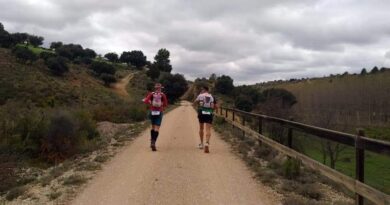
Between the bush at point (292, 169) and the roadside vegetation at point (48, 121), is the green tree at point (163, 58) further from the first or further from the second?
the bush at point (292, 169)

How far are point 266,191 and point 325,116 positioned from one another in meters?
44.5

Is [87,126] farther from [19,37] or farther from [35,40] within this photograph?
[35,40]

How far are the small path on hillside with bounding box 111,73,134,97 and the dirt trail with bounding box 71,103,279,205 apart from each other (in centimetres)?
7433

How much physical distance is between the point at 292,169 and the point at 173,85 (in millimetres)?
62705

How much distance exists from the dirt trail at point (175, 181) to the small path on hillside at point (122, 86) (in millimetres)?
74334

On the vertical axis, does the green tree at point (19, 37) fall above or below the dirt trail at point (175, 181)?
above

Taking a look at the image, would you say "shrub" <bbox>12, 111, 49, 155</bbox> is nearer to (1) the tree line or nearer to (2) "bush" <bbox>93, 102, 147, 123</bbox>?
(2) "bush" <bbox>93, 102, 147, 123</bbox>

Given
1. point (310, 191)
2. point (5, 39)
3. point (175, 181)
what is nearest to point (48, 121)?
point (175, 181)

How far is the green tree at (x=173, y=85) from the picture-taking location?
7198 centimetres

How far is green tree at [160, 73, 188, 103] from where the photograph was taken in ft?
236

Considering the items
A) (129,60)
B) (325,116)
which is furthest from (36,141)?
(129,60)

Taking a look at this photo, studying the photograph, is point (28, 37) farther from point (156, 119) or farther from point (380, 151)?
point (380, 151)

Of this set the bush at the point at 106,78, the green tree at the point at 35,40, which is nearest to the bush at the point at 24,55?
the bush at the point at 106,78

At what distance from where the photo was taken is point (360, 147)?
6309 millimetres
